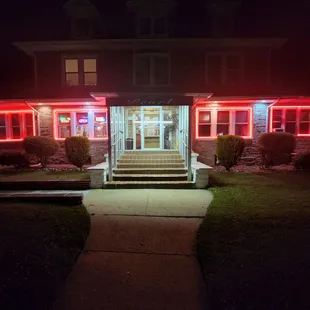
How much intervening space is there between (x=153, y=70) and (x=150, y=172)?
6.54m

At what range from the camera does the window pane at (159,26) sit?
14.7 meters

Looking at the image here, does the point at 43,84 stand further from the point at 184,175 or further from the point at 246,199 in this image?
the point at 246,199

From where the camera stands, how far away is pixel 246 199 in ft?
25.0

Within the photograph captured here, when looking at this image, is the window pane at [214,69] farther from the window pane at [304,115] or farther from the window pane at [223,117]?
the window pane at [304,115]

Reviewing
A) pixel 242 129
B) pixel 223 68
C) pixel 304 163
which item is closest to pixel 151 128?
pixel 242 129

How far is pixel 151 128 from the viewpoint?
14.9 m

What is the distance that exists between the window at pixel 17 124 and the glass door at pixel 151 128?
6.22 m

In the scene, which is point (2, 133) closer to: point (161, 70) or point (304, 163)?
point (161, 70)

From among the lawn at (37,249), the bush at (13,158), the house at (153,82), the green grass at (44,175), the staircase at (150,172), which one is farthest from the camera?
A: the house at (153,82)

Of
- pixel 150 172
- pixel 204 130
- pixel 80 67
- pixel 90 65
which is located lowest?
pixel 150 172

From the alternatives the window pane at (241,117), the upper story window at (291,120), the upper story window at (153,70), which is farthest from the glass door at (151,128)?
the upper story window at (291,120)

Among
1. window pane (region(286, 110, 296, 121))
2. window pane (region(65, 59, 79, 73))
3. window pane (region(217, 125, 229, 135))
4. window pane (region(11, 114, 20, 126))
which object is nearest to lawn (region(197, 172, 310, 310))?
window pane (region(217, 125, 229, 135))

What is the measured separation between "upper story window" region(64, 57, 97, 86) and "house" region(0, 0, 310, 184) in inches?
2.1

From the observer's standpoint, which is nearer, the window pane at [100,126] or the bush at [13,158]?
the bush at [13,158]
